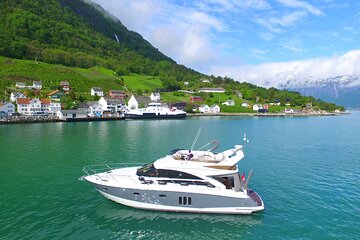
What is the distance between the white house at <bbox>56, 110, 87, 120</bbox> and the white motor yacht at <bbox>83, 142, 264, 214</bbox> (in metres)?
83.7

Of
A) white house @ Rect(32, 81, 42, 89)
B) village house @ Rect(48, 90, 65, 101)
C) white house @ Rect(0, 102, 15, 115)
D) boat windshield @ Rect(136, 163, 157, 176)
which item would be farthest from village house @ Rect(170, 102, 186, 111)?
boat windshield @ Rect(136, 163, 157, 176)

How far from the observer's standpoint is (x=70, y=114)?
9750 centimetres

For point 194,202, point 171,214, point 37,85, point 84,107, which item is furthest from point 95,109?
point 194,202

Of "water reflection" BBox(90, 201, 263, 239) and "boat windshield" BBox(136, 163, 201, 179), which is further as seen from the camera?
"boat windshield" BBox(136, 163, 201, 179)

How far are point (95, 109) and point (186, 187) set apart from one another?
326 feet

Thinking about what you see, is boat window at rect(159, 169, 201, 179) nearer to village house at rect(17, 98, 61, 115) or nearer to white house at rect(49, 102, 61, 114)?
village house at rect(17, 98, 61, 115)

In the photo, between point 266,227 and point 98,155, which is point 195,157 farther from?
point 98,155

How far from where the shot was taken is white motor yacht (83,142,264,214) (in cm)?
1714

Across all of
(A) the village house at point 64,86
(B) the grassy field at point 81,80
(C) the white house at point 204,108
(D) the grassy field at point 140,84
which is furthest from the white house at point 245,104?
(A) the village house at point 64,86

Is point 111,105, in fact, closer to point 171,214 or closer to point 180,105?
point 180,105

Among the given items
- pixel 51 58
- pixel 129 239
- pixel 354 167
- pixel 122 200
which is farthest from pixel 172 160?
pixel 51 58

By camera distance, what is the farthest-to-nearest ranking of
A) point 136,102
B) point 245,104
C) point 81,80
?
point 245,104, point 81,80, point 136,102

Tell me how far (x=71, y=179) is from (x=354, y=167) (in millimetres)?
30103

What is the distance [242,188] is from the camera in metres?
17.7
